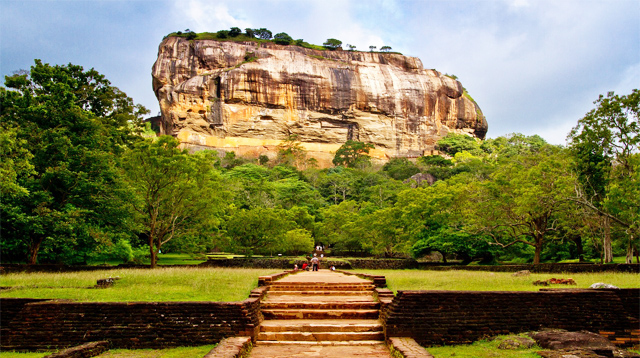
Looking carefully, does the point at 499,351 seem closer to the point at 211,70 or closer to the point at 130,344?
the point at 130,344

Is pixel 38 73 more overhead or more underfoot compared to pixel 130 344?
more overhead

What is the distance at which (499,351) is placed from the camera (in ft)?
22.4

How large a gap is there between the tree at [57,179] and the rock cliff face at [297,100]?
5158 centimetres

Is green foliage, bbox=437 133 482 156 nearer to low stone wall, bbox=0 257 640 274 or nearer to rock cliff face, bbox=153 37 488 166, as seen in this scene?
rock cliff face, bbox=153 37 488 166

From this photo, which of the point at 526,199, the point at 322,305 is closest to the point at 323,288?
the point at 322,305

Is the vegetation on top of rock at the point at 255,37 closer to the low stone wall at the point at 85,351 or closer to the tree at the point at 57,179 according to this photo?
the tree at the point at 57,179

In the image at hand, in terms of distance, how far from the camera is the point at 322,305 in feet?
29.5

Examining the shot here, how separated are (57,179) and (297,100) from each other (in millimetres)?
59189

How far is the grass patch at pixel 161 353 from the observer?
658cm

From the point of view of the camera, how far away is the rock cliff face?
71.4 metres

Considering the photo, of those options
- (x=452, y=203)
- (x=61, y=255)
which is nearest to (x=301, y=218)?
(x=452, y=203)

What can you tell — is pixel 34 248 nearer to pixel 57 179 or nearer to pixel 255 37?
pixel 57 179

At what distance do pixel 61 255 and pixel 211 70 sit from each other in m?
60.7

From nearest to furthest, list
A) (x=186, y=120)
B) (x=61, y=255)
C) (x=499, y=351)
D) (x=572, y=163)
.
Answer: (x=499, y=351) → (x=61, y=255) → (x=572, y=163) → (x=186, y=120)
